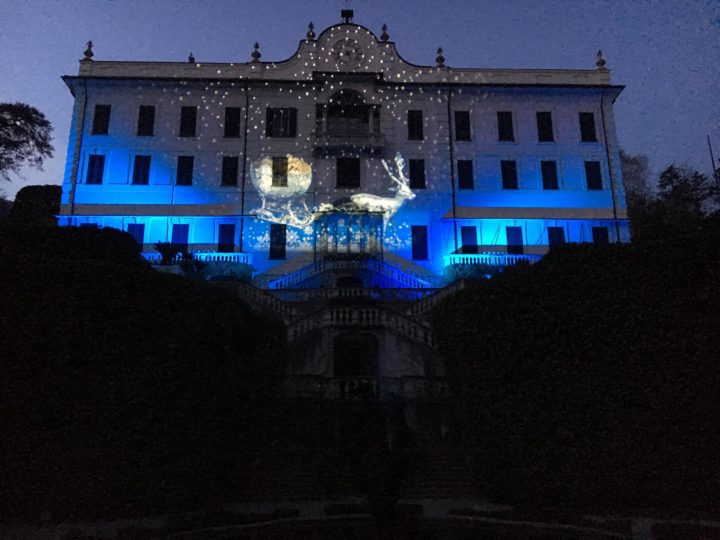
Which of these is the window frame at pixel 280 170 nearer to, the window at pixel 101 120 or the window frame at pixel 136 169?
the window frame at pixel 136 169

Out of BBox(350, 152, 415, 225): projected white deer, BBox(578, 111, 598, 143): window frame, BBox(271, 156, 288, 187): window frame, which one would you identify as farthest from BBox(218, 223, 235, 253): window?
BBox(578, 111, 598, 143): window frame

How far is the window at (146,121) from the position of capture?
1275 inches

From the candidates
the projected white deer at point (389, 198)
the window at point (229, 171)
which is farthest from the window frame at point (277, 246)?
the projected white deer at point (389, 198)

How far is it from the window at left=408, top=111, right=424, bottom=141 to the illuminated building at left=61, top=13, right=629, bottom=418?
77mm

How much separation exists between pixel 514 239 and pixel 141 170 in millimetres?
22501

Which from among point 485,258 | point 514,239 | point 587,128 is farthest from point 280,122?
point 587,128

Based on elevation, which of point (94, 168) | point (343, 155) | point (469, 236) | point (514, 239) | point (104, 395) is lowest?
point (104, 395)

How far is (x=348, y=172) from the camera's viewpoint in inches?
1268

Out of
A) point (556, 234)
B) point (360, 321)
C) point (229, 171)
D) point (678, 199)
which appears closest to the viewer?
point (360, 321)

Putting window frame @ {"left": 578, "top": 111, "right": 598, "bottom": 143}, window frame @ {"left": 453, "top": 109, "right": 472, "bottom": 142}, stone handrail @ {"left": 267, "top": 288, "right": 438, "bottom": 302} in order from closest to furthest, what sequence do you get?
stone handrail @ {"left": 267, "top": 288, "right": 438, "bottom": 302}
window frame @ {"left": 453, "top": 109, "right": 472, "bottom": 142}
window frame @ {"left": 578, "top": 111, "right": 598, "bottom": 143}

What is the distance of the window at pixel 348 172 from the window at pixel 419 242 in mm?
4413

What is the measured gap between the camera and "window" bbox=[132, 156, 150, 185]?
104 ft

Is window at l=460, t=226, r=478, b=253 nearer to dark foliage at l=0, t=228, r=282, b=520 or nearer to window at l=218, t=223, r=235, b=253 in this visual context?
window at l=218, t=223, r=235, b=253

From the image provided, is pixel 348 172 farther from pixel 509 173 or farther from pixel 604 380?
pixel 604 380
